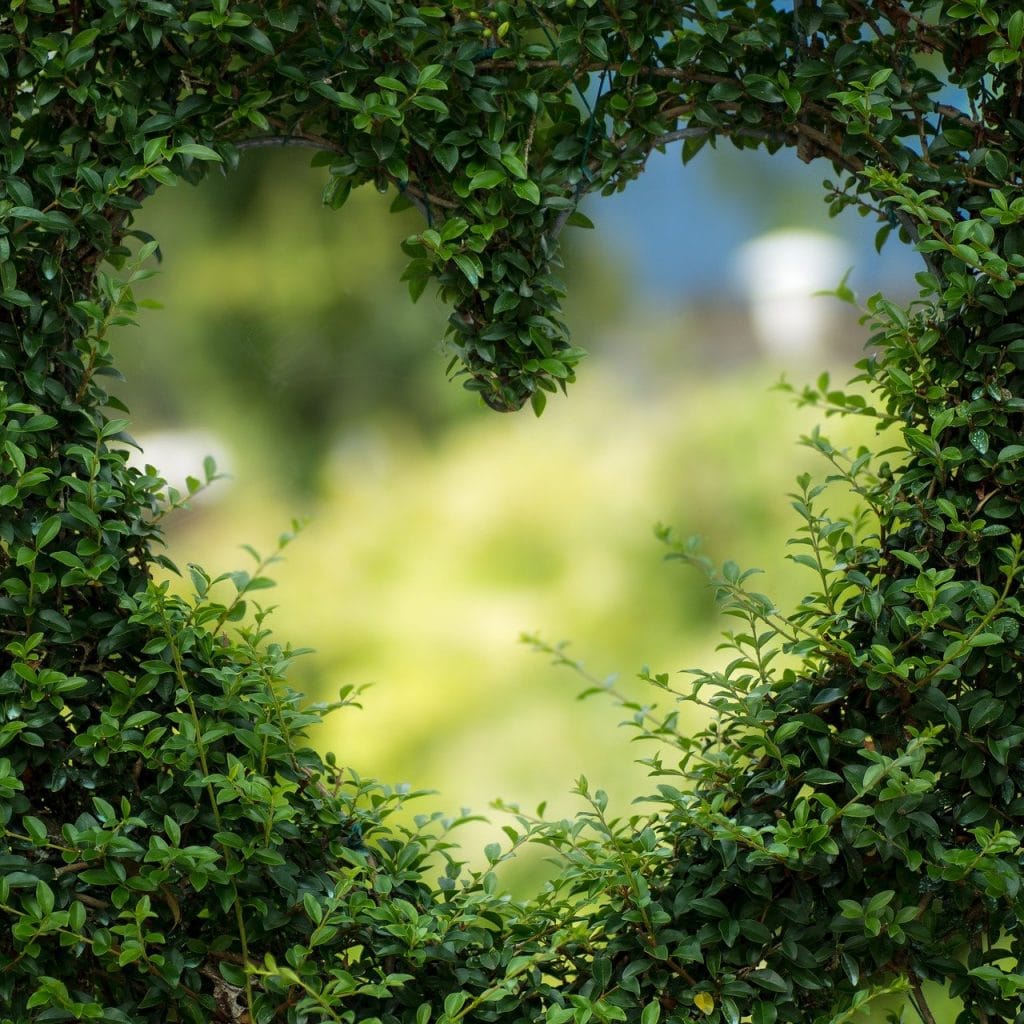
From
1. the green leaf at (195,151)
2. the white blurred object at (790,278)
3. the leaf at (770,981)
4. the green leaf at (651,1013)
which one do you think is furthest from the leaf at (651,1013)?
the white blurred object at (790,278)

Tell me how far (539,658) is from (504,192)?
6.38 ft

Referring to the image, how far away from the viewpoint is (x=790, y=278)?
334 cm

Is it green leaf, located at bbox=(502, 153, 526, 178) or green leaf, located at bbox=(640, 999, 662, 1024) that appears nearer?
green leaf, located at bbox=(640, 999, 662, 1024)

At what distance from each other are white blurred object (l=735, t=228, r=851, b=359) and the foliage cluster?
2048 mm

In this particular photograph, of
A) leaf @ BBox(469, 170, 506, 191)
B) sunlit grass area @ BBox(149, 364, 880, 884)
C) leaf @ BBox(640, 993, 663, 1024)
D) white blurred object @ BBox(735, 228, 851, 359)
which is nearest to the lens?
leaf @ BBox(640, 993, 663, 1024)

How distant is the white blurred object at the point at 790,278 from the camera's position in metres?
3.32

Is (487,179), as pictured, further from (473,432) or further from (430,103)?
(473,432)

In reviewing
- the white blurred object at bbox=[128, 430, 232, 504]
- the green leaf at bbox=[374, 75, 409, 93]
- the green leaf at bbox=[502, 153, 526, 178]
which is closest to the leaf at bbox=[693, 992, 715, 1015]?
the green leaf at bbox=[502, 153, 526, 178]

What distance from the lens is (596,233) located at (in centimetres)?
341

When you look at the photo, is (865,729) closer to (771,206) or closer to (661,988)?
(661,988)

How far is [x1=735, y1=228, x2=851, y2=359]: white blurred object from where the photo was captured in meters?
3.32

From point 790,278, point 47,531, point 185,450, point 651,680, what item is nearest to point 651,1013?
point 651,680

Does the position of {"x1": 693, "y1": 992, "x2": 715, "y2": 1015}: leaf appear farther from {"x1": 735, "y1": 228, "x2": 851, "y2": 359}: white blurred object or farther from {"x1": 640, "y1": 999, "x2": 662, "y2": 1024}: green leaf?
{"x1": 735, "y1": 228, "x2": 851, "y2": 359}: white blurred object

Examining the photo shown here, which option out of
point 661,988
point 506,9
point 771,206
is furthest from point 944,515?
point 771,206
